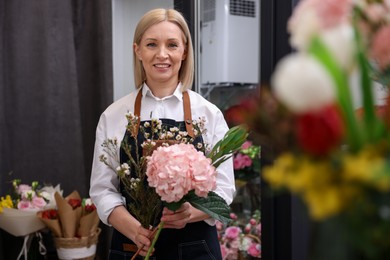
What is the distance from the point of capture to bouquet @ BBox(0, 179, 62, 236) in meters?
2.43

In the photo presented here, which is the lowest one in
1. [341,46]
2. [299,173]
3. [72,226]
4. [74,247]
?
[74,247]

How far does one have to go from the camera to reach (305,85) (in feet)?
1.28

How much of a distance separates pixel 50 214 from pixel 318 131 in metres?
2.25

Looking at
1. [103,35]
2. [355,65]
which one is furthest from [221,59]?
[355,65]

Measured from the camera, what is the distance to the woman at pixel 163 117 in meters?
1.53

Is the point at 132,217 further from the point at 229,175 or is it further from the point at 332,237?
the point at 332,237

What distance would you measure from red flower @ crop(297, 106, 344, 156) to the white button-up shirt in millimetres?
1099

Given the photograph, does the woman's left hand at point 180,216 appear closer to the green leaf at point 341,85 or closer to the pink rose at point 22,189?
the green leaf at point 341,85

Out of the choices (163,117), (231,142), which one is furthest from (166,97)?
(231,142)

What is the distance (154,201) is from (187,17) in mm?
1485

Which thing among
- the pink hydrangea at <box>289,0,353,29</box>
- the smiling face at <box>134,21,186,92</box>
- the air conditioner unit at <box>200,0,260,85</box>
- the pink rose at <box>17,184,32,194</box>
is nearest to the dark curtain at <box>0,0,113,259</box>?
the pink rose at <box>17,184,32,194</box>

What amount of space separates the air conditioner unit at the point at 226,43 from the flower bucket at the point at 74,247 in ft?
3.25

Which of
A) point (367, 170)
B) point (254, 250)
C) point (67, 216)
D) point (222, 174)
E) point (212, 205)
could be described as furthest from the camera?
point (67, 216)

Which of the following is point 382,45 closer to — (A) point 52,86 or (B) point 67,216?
(B) point 67,216
